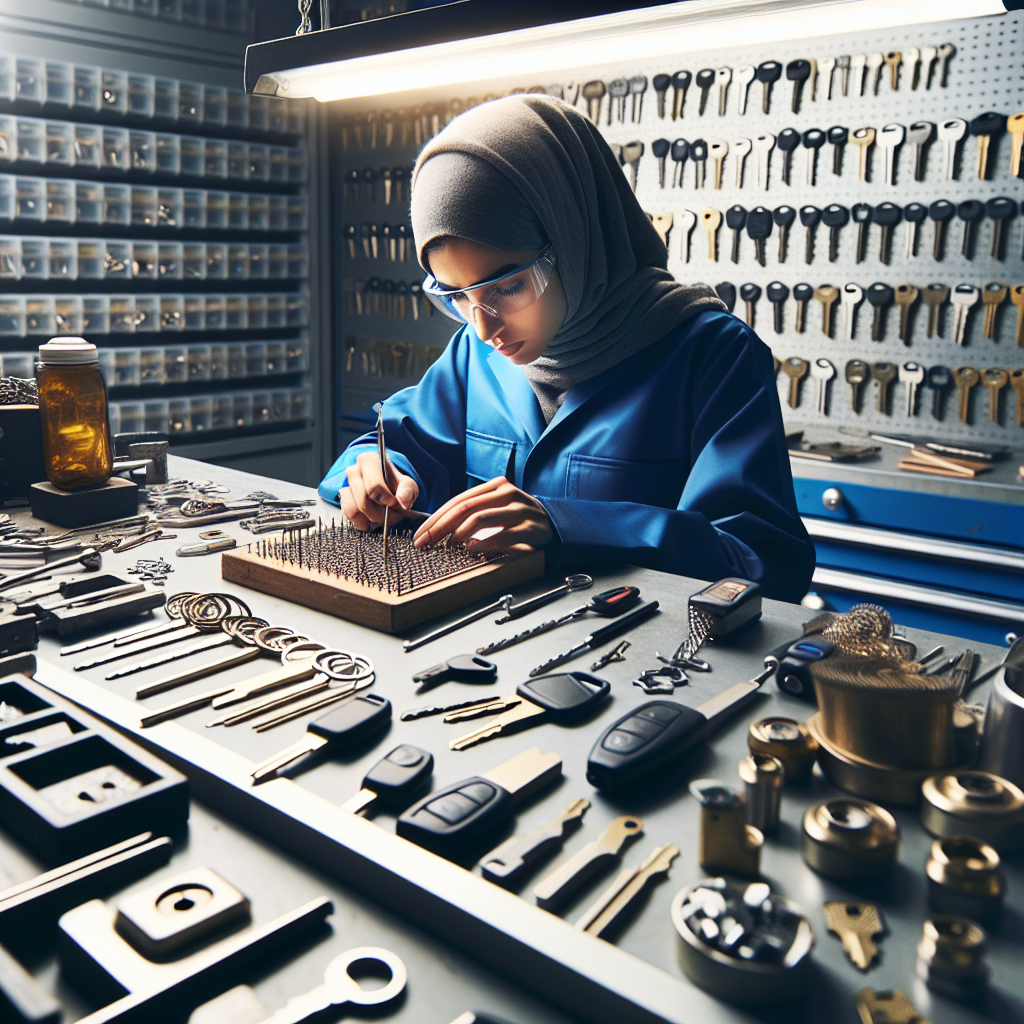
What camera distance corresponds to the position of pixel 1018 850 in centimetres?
68

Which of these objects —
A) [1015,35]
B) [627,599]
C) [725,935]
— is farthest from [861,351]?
[725,935]

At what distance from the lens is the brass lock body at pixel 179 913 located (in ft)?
1.94

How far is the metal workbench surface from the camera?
56 centimetres

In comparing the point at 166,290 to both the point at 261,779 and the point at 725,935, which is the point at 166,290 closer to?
the point at 261,779

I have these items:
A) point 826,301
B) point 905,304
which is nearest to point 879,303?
point 905,304

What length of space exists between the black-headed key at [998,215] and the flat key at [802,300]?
1.87 ft

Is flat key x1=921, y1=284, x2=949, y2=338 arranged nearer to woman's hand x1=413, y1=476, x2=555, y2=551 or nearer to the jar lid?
woman's hand x1=413, y1=476, x2=555, y2=551

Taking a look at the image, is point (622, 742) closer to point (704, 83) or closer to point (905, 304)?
point (905, 304)

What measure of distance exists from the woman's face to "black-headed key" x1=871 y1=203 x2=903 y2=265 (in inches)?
71.8

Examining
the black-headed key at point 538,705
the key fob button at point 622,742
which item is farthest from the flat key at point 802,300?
the key fob button at point 622,742

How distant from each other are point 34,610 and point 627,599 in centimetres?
75

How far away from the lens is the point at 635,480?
1691 mm

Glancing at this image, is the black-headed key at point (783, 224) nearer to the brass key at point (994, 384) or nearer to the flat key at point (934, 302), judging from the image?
the flat key at point (934, 302)

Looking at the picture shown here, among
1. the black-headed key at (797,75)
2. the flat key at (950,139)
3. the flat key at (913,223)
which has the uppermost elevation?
the black-headed key at (797,75)
